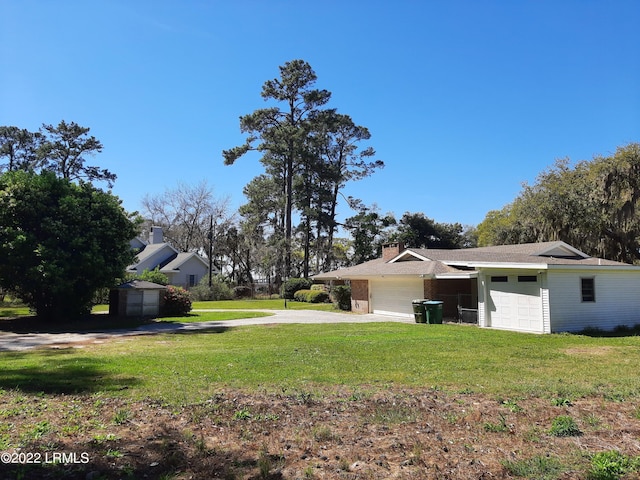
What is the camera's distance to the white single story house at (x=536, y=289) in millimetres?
15766

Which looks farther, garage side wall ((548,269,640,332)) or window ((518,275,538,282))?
window ((518,275,538,282))

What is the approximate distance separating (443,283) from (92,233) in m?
16.8

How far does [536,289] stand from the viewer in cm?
1605

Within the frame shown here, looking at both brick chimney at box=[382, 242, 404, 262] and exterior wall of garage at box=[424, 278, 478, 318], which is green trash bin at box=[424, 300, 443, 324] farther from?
brick chimney at box=[382, 242, 404, 262]

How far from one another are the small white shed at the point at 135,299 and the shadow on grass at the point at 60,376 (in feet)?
39.3

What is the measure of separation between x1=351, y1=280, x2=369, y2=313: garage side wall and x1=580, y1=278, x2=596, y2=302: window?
11799 mm

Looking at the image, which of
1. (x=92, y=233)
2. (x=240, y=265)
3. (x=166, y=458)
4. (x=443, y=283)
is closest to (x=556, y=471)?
(x=166, y=458)

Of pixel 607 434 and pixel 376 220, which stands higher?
pixel 376 220

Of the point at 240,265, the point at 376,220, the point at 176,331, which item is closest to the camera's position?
the point at 176,331

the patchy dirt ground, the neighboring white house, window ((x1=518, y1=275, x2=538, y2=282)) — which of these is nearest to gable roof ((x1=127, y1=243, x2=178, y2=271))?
the neighboring white house

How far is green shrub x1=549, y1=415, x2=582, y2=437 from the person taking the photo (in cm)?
488

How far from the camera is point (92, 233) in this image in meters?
19.6

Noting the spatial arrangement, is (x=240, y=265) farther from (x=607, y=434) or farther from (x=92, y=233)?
(x=607, y=434)

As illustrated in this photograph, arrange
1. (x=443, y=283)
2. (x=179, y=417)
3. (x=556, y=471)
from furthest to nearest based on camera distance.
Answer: (x=443, y=283) → (x=179, y=417) → (x=556, y=471)
